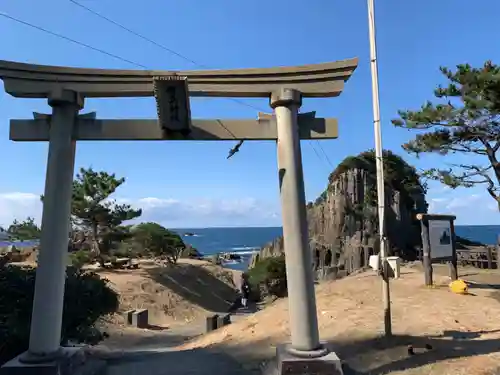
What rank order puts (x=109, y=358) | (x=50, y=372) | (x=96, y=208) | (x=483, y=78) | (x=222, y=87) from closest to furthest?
(x=50, y=372) < (x=222, y=87) < (x=109, y=358) < (x=483, y=78) < (x=96, y=208)

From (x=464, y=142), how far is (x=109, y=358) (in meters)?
10.7

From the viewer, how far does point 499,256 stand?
742 inches

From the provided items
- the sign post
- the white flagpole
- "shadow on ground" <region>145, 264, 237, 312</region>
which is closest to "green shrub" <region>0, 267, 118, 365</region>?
the white flagpole

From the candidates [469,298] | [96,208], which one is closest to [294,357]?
[469,298]

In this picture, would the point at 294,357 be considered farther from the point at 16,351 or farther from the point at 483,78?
→ the point at 483,78

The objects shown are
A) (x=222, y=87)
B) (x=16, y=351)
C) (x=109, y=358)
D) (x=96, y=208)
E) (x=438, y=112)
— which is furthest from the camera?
(x=96, y=208)

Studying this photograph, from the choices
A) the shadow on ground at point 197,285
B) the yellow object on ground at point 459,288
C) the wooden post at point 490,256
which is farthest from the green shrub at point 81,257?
the wooden post at point 490,256

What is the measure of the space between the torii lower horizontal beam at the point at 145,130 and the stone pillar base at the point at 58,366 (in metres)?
2.91

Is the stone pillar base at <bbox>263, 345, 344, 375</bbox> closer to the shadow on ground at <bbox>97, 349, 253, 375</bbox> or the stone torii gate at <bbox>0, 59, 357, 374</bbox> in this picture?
the stone torii gate at <bbox>0, 59, 357, 374</bbox>

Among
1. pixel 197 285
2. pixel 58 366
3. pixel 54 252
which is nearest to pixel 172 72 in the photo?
pixel 54 252

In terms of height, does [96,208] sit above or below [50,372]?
above

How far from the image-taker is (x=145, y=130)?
591cm

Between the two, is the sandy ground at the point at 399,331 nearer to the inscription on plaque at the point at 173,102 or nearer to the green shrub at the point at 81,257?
the inscription on plaque at the point at 173,102

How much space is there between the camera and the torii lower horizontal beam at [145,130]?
5.90 metres
